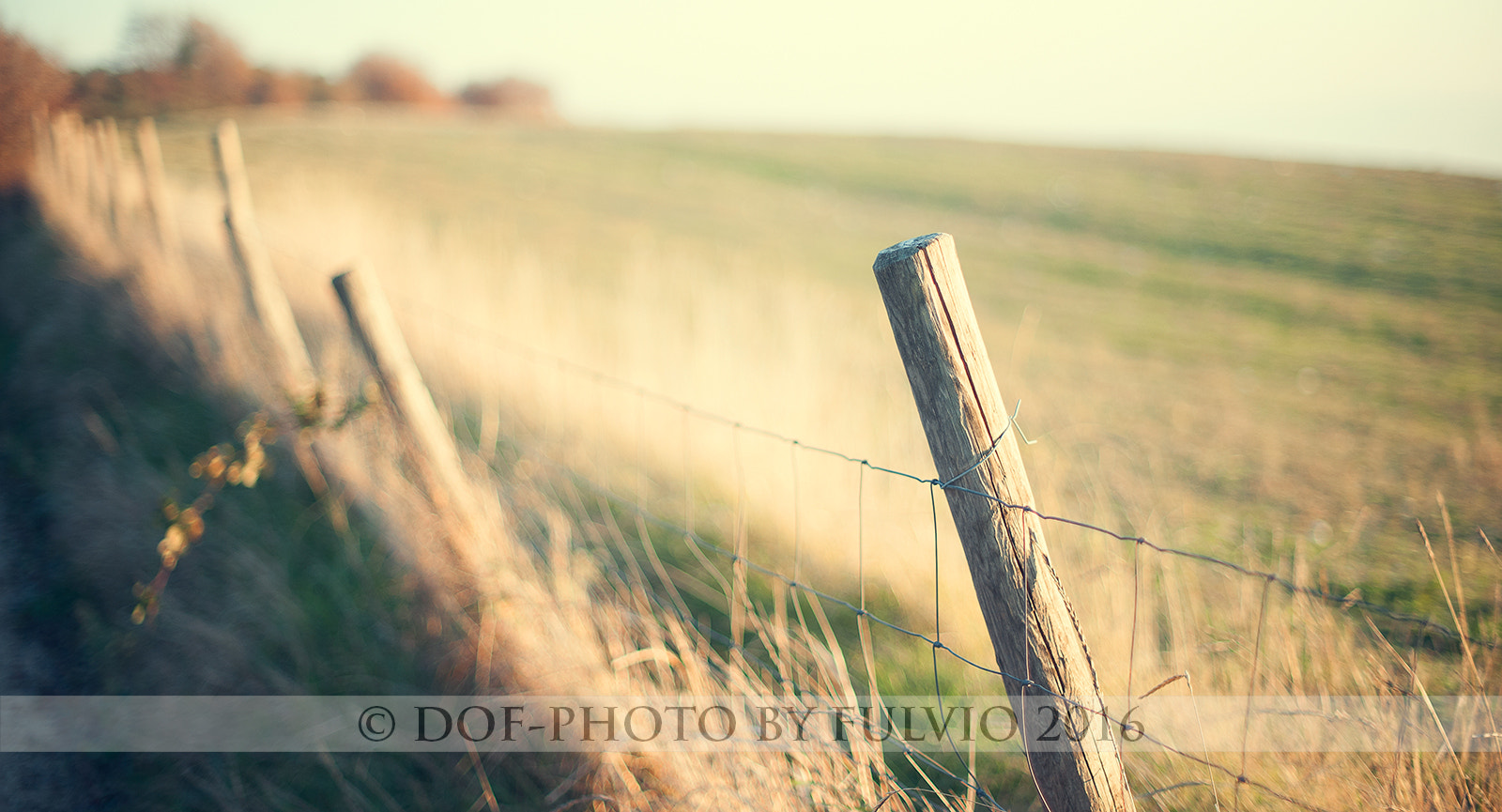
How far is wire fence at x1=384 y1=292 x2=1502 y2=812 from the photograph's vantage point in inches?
48.8

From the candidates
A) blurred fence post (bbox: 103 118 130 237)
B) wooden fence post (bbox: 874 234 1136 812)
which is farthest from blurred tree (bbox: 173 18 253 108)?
wooden fence post (bbox: 874 234 1136 812)

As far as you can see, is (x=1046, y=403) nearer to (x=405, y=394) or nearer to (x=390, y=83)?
(x=405, y=394)

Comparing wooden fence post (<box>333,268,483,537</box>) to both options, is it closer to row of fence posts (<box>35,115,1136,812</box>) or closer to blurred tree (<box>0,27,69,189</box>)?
row of fence posts (<box>35,115,1136,812</box>)

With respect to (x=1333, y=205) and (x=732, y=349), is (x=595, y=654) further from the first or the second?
(x=1333, y=205)

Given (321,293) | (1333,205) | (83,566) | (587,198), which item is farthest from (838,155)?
(83,566)

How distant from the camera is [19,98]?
8.88 meters

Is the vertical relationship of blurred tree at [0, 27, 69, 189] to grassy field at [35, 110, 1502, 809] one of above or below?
above

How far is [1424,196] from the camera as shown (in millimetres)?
20641

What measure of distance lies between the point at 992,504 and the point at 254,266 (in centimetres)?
422

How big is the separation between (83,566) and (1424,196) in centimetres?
3050

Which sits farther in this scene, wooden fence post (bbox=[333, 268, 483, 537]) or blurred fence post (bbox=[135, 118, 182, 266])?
blurred fence post (bbox=[135, 118, 182, 266])

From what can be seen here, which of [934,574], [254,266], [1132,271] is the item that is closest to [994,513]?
[934,574]

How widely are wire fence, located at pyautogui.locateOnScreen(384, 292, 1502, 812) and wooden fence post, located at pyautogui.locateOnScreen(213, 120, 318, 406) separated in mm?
887

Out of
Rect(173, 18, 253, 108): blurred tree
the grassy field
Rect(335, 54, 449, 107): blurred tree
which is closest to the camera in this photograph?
the grassy field
